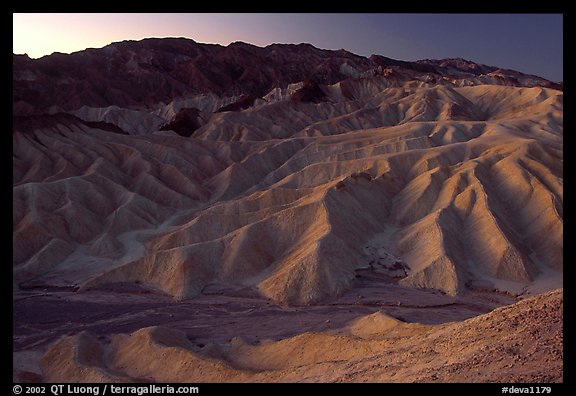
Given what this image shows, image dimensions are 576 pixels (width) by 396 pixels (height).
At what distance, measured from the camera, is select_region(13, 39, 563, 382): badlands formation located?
1814 cm

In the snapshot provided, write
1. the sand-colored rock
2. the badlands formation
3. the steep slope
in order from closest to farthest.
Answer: the sand-colored rock < the badlands formation < the steep slope

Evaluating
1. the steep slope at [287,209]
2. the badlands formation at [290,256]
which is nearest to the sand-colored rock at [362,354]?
the badlands formation at [290,256]

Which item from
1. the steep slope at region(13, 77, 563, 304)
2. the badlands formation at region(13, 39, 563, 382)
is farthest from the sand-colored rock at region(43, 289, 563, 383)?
the steep slope at region(13, 77, 563, 304)

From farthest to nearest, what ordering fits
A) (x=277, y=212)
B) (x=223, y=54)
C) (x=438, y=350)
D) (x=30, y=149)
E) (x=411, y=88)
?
1. (x=223, y=54)
2. (x=411, y=88)
3. (x=30, y=149)
4. (x=277, y=212)
5. (x=438, y=350)

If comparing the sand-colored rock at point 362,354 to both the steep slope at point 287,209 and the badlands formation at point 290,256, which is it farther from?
the steep slope at point 287,209

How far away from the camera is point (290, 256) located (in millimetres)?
36219

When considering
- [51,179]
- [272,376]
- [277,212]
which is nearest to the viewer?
[272,376]

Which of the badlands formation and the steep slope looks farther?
the steep slope

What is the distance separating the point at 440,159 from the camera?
1955 inches

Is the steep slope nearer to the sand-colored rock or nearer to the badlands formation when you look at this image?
the badlands formation

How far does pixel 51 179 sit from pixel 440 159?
127 ft

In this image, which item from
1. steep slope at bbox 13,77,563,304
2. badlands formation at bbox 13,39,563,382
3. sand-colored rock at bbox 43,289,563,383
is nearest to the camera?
sand-colored rock at bbox 43,289,563,383
